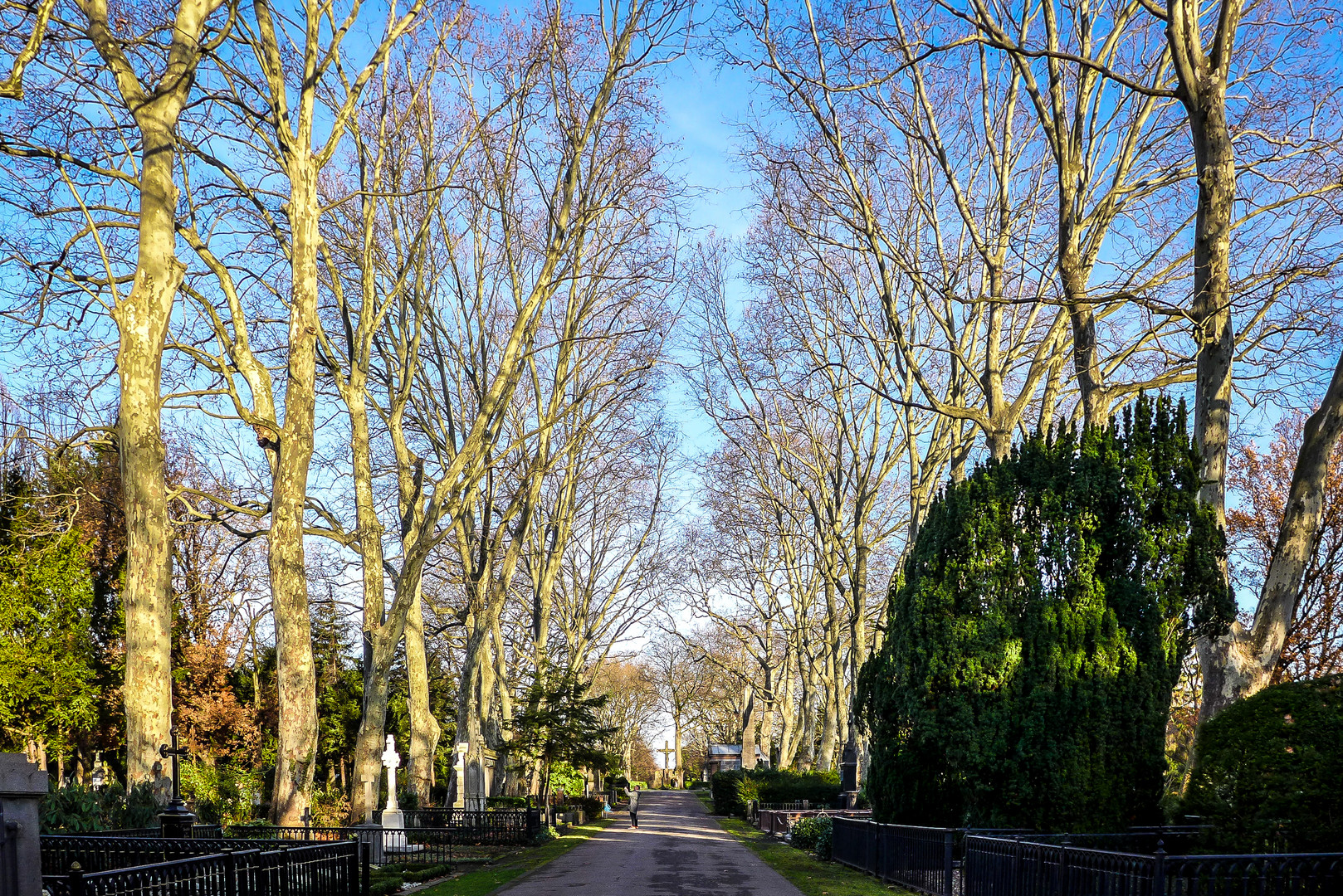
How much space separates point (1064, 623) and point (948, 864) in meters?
3.79

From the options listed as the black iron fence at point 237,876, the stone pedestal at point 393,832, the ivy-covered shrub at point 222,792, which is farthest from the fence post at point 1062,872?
the ivy-covered shrub at point 222,792

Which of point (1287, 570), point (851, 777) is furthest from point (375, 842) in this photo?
point (1287, 570)

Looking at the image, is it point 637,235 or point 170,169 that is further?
point 637,235

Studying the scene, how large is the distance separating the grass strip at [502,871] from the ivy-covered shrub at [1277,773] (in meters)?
10.5

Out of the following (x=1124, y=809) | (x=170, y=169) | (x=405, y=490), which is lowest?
(x=1124, y=809)

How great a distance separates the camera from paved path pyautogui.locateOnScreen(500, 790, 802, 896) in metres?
15.7

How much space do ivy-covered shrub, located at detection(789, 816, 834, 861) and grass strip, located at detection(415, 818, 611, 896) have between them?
19.9 ft

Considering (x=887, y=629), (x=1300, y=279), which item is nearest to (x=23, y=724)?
(x=887, y=629)

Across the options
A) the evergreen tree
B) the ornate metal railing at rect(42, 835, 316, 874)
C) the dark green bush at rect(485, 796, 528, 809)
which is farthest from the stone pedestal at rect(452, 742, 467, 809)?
the ornate metal railing at rect(42, 835, 316, 874)

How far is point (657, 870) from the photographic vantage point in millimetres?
19094

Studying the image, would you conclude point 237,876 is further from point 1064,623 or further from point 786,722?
point 786,722

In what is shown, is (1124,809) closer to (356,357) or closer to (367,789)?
(367,789)

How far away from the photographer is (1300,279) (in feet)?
48.6

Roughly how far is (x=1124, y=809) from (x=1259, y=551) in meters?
19.7
